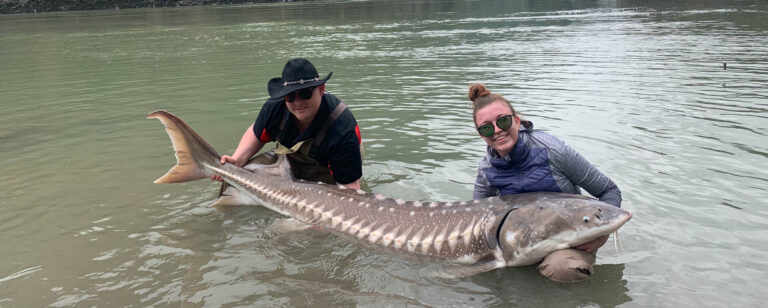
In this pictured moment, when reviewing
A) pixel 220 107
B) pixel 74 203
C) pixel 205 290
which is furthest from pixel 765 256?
pixel 220 107

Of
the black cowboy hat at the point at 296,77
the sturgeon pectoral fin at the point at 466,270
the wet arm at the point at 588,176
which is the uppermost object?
the black cowboy hat at the point at 296,77

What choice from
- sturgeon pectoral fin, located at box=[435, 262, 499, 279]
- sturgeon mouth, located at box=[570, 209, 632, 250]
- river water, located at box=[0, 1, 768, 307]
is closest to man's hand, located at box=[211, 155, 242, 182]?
river water, located at box=[0, 1, 768, 307]

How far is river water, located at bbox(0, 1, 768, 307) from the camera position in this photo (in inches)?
150

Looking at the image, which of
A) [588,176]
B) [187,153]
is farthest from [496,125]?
[187,153]

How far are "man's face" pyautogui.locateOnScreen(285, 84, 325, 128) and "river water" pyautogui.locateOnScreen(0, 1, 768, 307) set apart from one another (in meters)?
0.96

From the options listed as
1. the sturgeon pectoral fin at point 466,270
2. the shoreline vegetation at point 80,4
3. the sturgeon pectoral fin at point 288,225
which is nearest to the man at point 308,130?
the sturgeon pectoral fin at point 288,225

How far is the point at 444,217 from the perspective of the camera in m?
4.02

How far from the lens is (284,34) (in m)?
26.6

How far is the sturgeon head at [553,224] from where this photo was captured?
11.6ft

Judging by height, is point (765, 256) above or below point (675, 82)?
below

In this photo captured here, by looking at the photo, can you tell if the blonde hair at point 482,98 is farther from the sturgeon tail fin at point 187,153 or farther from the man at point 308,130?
the sturgeon tail fin at point 187,153

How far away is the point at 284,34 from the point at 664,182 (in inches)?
904

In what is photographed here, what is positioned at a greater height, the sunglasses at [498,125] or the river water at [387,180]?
the sunglasses at [498,125]

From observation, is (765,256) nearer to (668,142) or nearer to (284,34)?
(668,142)
